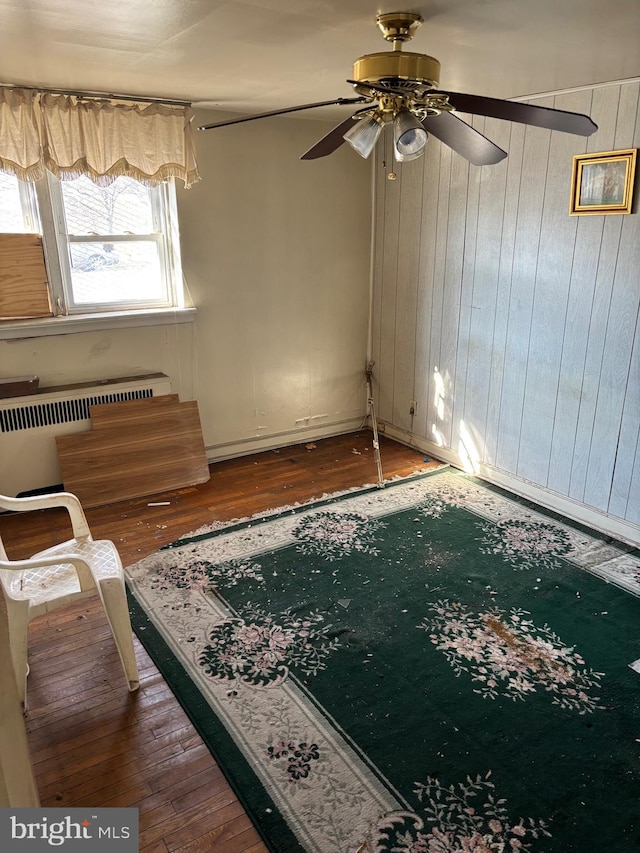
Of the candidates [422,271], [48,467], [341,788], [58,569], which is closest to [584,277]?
[422,271]

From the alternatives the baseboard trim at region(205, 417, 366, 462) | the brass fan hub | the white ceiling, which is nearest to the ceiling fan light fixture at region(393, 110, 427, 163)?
the brass fan hub

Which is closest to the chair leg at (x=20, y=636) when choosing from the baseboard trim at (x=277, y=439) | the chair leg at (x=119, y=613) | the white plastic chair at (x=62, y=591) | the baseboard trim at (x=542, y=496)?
the white plastic chair at (x=62, y=591)

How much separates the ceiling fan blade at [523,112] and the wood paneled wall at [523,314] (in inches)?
59.8

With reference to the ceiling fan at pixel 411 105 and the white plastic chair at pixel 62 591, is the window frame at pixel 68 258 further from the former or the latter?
the ceiling fan at pixel 411 105

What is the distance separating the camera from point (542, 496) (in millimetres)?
3973

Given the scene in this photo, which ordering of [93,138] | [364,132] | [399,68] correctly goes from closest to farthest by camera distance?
[399,68], [364,132], [93,138]

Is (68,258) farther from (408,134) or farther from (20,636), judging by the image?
(408,134)

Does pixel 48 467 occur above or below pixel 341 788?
above

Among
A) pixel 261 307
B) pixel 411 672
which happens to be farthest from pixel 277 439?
pixel 411 672

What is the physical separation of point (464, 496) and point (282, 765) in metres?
2.37

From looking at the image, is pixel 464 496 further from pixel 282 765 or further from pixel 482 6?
pixel 482 6

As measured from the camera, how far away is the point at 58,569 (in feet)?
8.43

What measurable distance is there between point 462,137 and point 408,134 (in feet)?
1.04

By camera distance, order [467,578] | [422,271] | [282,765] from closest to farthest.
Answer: [282,765]
[467,578]
[422,271]
